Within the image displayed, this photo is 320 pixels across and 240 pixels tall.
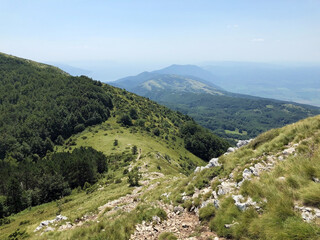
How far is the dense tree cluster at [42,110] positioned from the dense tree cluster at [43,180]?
54326 mm

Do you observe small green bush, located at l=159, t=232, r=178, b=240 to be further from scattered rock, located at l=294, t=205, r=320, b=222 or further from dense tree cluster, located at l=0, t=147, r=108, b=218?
dense tree cluster, located at l=0, t=147, r=108, b=218

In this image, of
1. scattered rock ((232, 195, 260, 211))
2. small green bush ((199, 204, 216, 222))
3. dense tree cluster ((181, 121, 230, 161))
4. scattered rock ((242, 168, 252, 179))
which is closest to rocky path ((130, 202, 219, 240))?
small green bush ((199, 204, 216, 222))

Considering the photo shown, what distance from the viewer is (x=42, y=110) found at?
144750 mm

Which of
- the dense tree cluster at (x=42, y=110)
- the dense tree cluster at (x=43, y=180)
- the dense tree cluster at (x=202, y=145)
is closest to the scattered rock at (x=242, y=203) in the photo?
the dense tree cluster at (x=43, y=180)

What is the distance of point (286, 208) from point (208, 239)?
4.84 m

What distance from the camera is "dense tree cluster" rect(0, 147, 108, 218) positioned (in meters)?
51.5

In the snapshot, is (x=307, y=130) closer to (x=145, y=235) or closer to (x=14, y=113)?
(x=145, y=235)

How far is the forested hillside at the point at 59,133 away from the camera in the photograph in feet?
200

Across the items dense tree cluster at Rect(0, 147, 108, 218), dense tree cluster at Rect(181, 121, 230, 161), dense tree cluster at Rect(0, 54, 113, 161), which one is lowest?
dense tree cluster at Rect(181, 121, 230, 161)

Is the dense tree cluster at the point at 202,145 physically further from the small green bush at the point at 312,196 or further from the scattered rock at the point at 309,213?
the scattered rock at the point at 309,213

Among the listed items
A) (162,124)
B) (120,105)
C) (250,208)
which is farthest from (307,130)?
(120,105)

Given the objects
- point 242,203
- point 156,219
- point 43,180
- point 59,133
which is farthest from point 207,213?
point 59,133

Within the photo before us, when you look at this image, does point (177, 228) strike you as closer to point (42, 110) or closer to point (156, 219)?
point (156, 219)

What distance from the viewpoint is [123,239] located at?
40.7ft
